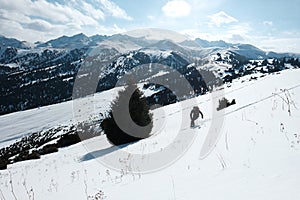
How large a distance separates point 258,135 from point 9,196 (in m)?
8.58

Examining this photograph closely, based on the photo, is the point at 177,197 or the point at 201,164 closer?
the point at 177,197

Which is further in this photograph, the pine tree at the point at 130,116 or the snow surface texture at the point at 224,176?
the pine tree at the point at 130,116

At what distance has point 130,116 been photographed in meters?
17.8

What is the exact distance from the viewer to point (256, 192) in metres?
3.73

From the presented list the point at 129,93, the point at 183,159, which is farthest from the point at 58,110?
the point at 183,159

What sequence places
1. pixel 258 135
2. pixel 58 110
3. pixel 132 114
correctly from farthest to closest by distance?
pixel 58 110
pixel 132 114
pixel 258 135

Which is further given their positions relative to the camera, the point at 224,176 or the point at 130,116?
the point at 130,116

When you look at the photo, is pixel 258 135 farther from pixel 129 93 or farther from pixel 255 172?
pixel 129 93

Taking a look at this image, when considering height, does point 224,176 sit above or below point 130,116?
below

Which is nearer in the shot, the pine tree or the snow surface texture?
the snow surface texture

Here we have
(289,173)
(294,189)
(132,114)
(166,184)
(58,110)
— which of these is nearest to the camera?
(294,189)

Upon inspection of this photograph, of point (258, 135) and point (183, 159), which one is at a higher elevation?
point (258, 135)

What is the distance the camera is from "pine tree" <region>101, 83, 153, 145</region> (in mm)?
17641

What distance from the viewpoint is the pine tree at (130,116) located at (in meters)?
A: 17.6
